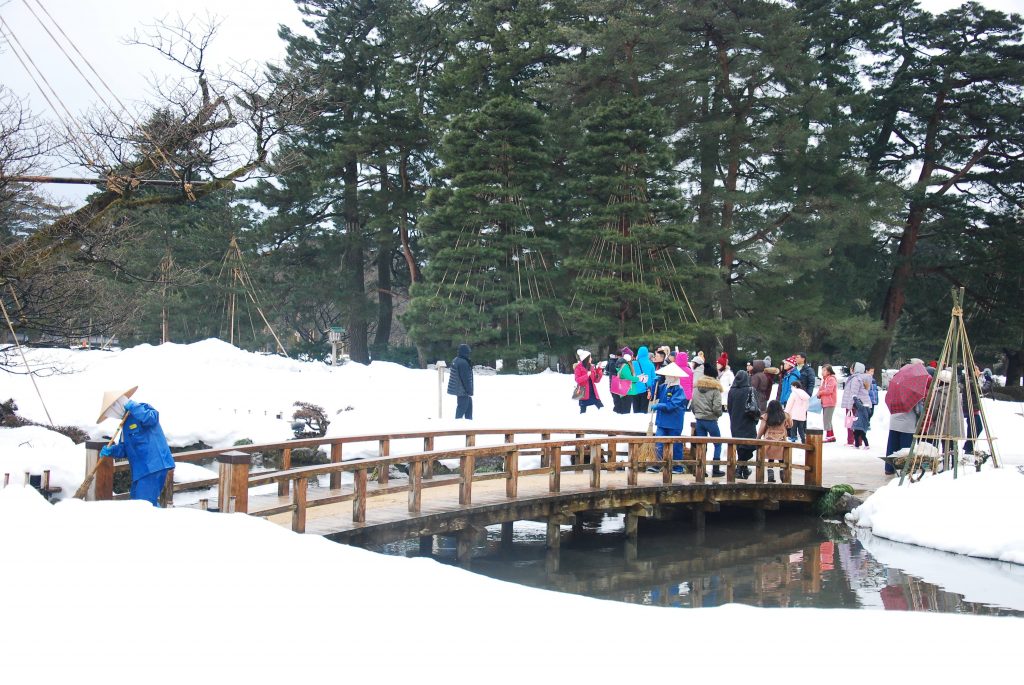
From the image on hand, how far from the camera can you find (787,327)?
3047cm

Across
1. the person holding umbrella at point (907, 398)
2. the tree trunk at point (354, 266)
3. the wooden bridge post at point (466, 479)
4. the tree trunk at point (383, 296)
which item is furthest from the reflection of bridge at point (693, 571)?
the tree trunk at point (383, 296)

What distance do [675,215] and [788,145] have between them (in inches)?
171

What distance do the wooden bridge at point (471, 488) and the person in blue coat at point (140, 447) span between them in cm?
20

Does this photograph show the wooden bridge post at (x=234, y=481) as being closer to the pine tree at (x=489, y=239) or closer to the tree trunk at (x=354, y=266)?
the pine tree at (x=489, y=239)

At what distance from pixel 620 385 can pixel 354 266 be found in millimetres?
19899

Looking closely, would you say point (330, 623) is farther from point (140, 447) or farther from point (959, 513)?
point (959, 513)

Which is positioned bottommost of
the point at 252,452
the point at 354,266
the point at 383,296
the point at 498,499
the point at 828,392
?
the point at 498,499

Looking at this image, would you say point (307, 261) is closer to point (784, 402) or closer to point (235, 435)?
point (235, 435)

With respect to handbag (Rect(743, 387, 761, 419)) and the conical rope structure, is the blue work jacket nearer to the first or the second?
handbag (Rect(743, 387, 761, 419))

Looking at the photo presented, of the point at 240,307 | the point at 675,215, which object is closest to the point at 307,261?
the point at 240,307

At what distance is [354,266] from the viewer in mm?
37531

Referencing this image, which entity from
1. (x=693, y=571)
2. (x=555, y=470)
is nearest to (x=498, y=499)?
(x=555, y=470)

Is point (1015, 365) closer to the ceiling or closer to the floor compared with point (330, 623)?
closer to the ceiling

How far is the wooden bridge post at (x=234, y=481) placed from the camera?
27.3 ft
